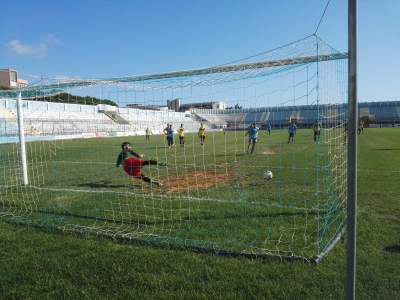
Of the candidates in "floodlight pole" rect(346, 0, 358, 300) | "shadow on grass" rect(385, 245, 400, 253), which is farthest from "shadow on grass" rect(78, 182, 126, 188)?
"floodlight pole" rect(346, 0, 358, 300)

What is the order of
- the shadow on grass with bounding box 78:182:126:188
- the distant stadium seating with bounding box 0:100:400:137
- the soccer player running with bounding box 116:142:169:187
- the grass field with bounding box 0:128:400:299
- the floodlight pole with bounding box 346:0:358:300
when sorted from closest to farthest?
the floodlight pole with bounding box 346:0:358:300
the grass field with bounding box 0:128:400:299
the distant stadium seating with bounding box 0:100:400:137
the soccer player running with bounding box 116:142:169:187
the shadow on grass with bounding box 78:182:126:188

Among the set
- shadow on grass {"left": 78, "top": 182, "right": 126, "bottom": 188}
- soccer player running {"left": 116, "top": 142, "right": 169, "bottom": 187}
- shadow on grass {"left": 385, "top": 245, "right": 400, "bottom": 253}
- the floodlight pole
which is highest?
the floodlight pole

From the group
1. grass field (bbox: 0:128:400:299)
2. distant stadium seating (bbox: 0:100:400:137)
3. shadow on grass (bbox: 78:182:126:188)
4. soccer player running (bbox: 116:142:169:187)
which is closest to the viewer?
grass field (bbox: 0:128:400:299)

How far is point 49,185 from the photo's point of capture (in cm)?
938

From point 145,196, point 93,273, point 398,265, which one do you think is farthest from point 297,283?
point 145,196

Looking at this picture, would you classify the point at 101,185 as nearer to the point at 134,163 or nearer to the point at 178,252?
the point at 134,163

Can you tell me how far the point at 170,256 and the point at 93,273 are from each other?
105 centimetres

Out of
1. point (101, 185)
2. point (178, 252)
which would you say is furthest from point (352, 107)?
point (101, 185)

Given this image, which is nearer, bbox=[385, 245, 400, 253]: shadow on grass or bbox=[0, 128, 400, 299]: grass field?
bbox=[0, 128, 400, 299]: grass field

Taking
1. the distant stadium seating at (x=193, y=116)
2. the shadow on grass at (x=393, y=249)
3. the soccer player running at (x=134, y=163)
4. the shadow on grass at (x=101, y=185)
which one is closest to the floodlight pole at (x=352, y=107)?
the distant stadium seating at (x=193, y=116)

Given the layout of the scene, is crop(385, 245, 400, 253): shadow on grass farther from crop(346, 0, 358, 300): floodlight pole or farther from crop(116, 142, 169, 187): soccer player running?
crop(116, 142, 169, 187): soccer player running

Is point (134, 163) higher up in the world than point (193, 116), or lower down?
lower down

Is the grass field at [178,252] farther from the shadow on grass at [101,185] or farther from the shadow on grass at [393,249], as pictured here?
the shadow on grass at [101,185]

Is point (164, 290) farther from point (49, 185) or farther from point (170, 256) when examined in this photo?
point (49, 185)
